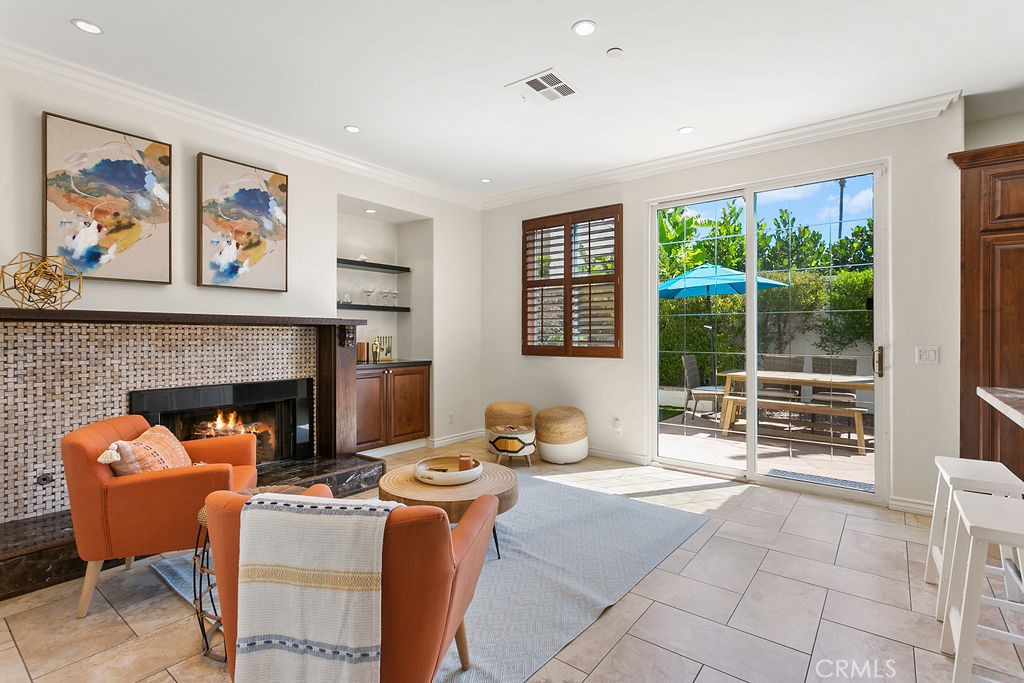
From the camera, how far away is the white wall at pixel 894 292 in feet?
10.9

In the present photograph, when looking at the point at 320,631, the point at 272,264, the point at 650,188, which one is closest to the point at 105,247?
the point at 272,264

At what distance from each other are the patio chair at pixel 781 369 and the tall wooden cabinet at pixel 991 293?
979 mm

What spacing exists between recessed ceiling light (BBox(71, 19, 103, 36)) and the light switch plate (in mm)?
5292

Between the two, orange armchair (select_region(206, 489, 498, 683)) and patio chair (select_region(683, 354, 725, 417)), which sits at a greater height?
patio chair (select_region(683, 354, 725, 417))

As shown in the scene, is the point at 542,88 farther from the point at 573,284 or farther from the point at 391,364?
the point at 391,364

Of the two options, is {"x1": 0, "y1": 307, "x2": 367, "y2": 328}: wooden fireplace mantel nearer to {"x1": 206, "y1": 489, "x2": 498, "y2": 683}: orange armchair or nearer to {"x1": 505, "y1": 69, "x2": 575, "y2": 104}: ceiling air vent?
{"x1": 206, "y1": 489, "x2": 498, "y2": 683}: orange armchair

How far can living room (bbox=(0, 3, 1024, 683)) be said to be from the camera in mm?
2584

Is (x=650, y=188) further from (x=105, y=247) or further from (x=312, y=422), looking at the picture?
(x=105, y=247)

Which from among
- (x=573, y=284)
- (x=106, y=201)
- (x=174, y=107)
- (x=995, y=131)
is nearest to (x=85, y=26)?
(x=174, y=107)

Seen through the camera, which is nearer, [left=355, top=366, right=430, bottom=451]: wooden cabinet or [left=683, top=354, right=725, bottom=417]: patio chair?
[left=683, top=354, right=725, bottom=417]: patio chair

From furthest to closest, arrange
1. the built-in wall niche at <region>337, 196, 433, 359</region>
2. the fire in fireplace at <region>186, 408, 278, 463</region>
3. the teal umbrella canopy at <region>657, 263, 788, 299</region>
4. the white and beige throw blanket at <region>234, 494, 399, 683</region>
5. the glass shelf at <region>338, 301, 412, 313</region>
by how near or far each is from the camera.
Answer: the built-in wall niche at <region>337, 196, 433, 359</region>
the glass shelf at <region>338, 301, 412, 313</region>
the teal umbrella canopy at <region>657, 263, 788, 299</region>
the fire in fireplace at <region>186, 408, 278, 463</region>
the white and beige throw blanket at <region>234, 494, 399, 683</region>

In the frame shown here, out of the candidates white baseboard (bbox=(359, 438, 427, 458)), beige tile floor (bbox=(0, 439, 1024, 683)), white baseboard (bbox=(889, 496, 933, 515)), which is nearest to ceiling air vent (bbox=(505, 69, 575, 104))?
beige tile floor (bbox=(0, 439, 1024, 683))

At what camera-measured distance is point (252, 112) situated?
3.54 meters

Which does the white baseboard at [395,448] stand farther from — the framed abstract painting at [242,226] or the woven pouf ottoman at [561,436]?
the framed abstract painting at [242,226]
